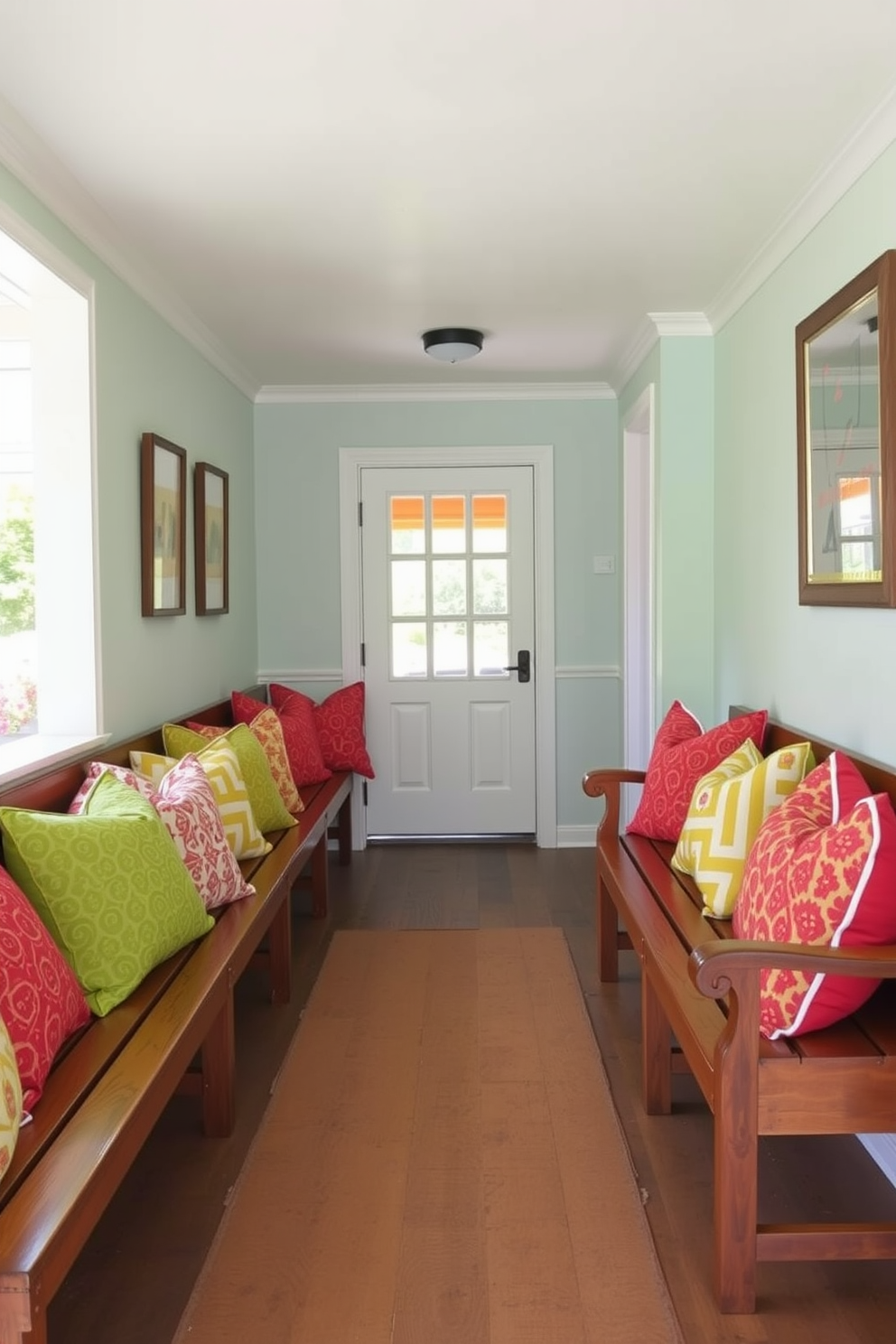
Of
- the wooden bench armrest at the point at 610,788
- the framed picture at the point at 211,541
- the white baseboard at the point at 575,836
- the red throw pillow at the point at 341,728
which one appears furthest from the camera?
the white baseboard at the point at 575,836

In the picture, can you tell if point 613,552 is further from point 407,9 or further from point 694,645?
point 407,9

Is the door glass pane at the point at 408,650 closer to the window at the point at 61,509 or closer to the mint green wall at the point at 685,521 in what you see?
the mint green wall at the point at 685,521

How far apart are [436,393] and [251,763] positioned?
95.7 inches

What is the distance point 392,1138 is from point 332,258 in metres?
2.49

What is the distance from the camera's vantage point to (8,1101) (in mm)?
1516

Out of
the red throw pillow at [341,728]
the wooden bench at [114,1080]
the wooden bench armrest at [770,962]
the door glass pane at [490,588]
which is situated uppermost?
the door glass pane at [490,588]

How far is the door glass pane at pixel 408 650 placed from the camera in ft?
17.6

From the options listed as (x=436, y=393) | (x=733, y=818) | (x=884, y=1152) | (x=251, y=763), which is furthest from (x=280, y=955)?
(x=436, y=393)

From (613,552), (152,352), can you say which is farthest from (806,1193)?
(613,552)

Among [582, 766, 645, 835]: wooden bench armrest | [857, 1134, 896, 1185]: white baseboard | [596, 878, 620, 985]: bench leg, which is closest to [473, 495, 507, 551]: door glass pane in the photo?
[582, 766, 645, 835]: wooden bench armrest

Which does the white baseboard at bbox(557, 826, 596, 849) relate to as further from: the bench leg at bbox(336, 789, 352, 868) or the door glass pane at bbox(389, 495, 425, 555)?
the door glass pane at bbox(389, 495, 425, 555)

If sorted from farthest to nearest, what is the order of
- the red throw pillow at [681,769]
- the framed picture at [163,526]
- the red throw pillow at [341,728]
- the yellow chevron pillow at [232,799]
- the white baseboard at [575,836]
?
the white baseboard at [575,836], the red throw pillow at [341,728], the framed picture at [163,526], the red throw pillow at [681,769], the yellow chevron pillow at [232,799]

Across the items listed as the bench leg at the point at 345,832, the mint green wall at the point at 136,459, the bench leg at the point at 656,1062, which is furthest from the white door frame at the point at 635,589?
the bench leg at the point at 656,1062

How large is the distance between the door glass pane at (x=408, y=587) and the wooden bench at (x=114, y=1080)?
7.02 feet
